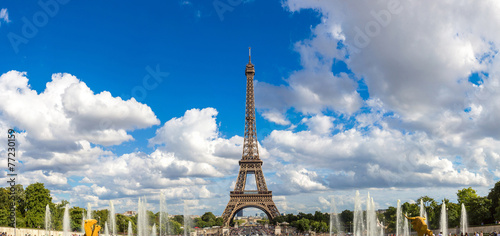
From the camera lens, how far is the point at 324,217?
116m

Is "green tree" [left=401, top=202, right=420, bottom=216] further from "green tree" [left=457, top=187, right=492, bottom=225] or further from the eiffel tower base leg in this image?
the eiffel tower base leg

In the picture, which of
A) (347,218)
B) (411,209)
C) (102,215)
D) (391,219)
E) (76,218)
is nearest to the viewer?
(76,218)

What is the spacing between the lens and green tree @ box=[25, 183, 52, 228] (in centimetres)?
6519

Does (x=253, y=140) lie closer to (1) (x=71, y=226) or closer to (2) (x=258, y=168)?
(2) (x=258, y=168)

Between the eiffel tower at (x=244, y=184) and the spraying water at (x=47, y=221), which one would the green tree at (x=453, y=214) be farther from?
the spraying water at (x=47, y=221)

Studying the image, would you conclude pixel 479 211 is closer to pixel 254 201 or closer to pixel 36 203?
pixel 254 201

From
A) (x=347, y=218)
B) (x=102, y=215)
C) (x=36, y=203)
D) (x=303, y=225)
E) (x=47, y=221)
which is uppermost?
(x=36, y=203)

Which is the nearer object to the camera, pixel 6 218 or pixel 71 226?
pixel 6 218

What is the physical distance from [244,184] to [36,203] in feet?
163

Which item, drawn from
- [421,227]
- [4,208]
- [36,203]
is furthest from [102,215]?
[421,227]

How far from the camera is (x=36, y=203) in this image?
67062mm

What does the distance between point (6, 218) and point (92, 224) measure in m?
47.7

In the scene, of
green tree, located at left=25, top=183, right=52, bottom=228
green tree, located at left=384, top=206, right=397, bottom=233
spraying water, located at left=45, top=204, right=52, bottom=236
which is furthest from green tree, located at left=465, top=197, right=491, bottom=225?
green tree, located at left=25, top=183, right=52, bottom=228

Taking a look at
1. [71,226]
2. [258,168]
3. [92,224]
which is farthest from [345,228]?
[92,224]
